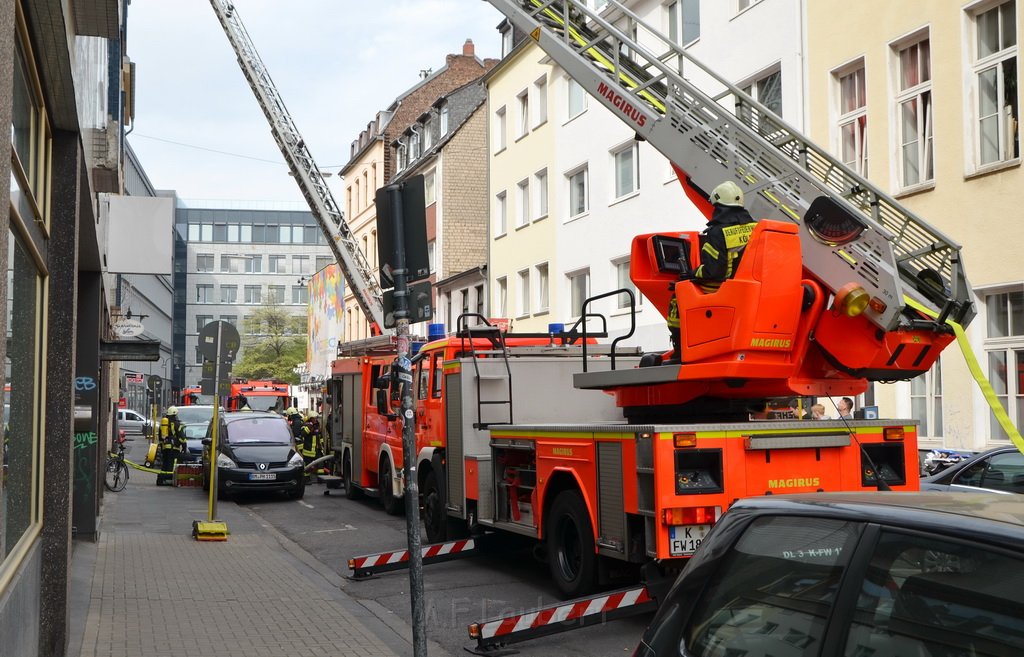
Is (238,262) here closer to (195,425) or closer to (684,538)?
(195,425)

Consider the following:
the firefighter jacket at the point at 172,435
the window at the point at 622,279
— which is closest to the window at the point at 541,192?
the window at the point at 622,279

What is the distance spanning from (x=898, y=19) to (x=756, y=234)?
11631 millimetres

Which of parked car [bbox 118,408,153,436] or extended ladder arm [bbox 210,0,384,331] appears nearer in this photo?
extended ladder arm [bbox 210,0,384,331]

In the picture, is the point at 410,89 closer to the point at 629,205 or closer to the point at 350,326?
the point at 350,326

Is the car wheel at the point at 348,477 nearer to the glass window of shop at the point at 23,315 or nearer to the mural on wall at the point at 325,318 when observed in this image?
the glass window of shop at the point at 23,315

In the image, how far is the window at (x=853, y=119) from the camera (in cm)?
1895

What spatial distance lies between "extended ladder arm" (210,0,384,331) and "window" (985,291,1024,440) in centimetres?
1348

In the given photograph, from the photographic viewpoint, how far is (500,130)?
37.6m

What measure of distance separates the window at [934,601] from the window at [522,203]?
32651 millimetres

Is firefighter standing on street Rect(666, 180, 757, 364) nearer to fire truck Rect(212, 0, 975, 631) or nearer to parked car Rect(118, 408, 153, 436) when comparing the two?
fire truck Rect(212, 0, 975, 631)

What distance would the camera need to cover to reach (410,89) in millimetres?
57562

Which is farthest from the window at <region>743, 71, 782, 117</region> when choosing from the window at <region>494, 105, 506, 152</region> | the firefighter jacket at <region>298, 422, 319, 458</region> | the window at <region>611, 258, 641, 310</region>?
the window at <region>494, 105, 506, 152</region>

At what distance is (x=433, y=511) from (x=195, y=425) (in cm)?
1643

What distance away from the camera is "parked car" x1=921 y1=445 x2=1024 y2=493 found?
1105 cm
